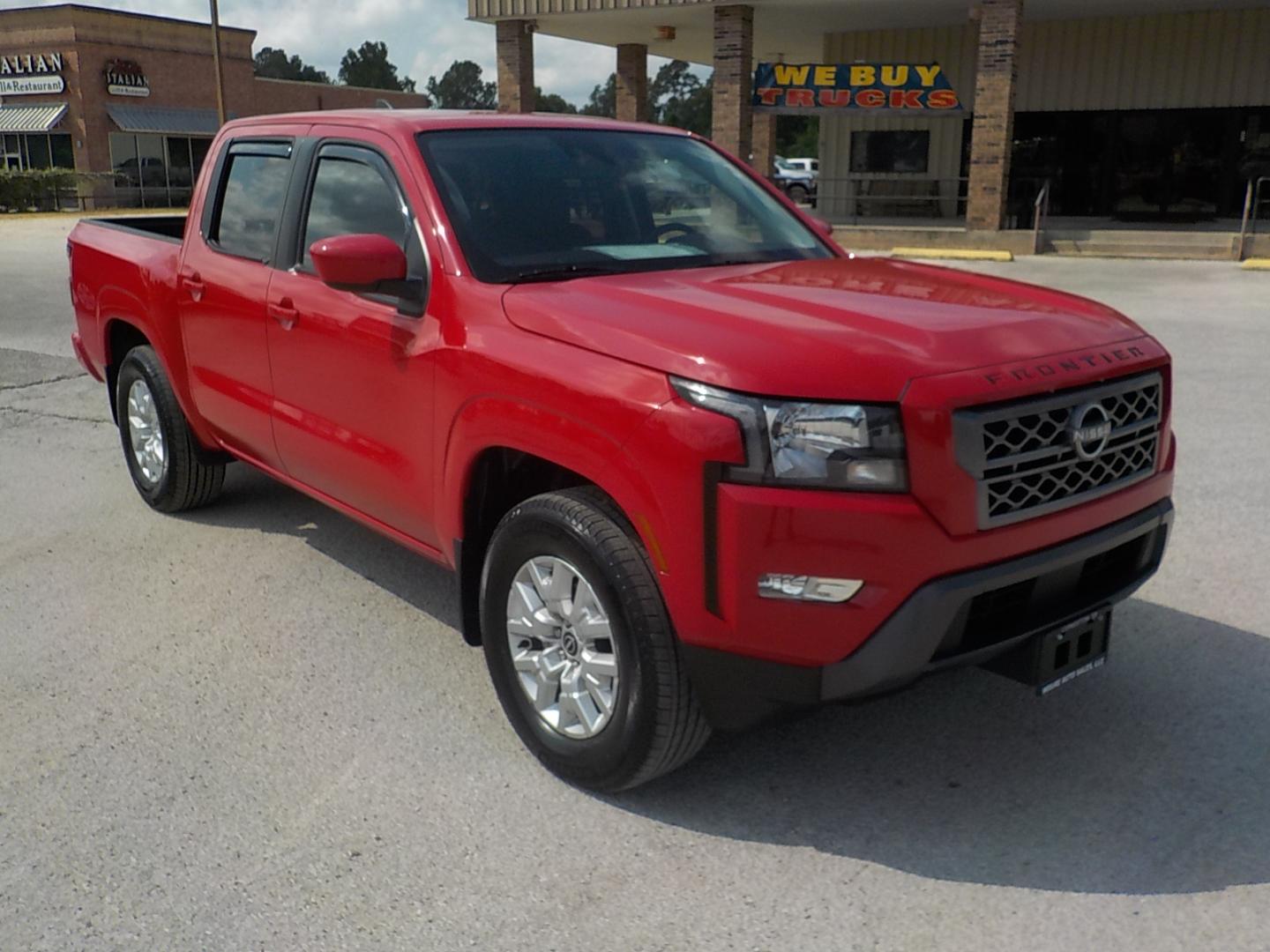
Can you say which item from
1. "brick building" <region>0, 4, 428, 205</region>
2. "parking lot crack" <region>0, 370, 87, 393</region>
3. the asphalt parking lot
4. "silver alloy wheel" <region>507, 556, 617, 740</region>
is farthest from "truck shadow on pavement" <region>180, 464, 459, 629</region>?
"brick building" <region>0, 4, 428, 205</region>

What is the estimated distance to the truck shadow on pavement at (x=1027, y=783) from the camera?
305 centimetres

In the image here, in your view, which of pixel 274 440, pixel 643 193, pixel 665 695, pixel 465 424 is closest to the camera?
pixel 665 695

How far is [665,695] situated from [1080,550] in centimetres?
112

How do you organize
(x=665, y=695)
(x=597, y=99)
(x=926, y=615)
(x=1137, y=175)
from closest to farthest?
1. (x=926, y=615)
2. (x=665, y=695)
3. (x=1137, y=175)
4. (x=597, y=99)

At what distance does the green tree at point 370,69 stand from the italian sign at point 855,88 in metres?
109

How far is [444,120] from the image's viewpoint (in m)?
4.22

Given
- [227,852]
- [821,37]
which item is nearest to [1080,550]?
[227,852]

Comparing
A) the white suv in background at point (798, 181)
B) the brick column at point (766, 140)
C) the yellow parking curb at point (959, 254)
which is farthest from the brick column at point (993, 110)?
the white suv in background at point (798, 181)

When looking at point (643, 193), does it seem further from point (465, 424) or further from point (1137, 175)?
point (1137, 175)

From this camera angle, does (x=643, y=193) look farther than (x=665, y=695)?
Yes

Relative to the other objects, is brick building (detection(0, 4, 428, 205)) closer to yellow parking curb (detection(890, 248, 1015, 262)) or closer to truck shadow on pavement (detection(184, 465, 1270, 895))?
yellow parking curb (detection(890, 248, 1015, 262))

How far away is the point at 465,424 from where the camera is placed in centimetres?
350

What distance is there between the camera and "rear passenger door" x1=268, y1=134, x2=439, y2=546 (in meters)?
3.77

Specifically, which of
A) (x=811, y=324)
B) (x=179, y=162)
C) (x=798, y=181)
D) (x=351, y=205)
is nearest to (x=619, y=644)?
(x=811, y=324)
